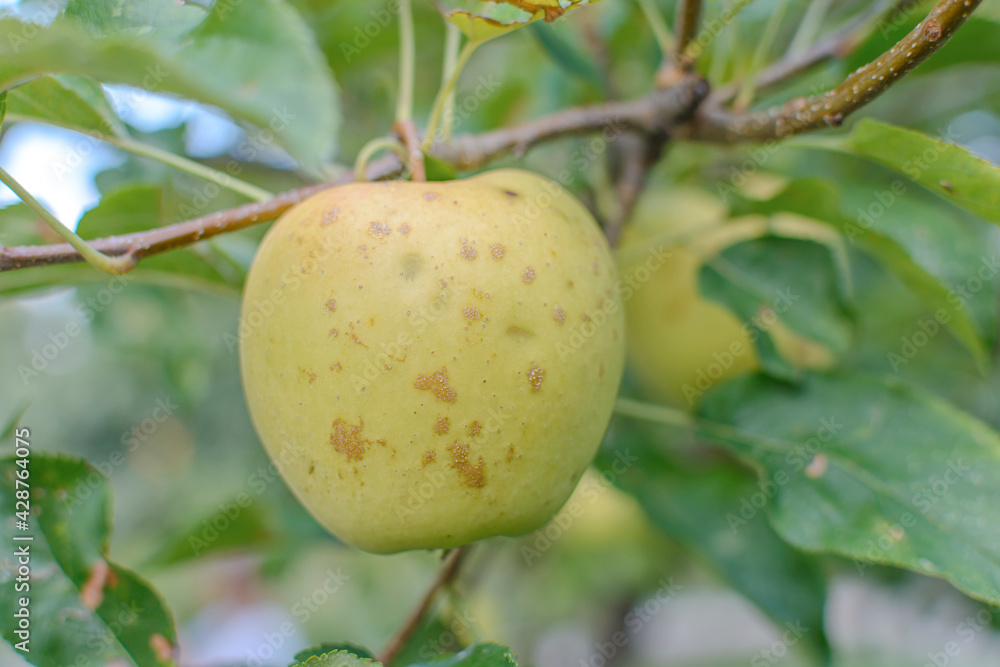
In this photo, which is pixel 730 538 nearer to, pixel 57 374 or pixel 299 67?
pixel 299 67

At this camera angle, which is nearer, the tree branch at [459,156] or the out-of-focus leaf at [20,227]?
the tree branch at [459,156]

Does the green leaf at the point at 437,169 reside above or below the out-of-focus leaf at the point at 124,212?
above

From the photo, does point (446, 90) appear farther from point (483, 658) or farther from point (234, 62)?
point (483, 658)

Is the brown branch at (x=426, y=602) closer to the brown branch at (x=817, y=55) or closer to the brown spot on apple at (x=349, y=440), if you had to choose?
the brown spot on apple at (x=349, y=440)

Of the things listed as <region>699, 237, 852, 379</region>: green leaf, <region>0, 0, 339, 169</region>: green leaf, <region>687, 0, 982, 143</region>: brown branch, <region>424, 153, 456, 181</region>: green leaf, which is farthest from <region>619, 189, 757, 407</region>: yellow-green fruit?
<region>0, 0, 339, 169</region>: green leaf

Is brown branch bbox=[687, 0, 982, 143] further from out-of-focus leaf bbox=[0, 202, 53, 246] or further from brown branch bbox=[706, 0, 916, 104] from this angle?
out-of-focus leaf bbox=[0, 202, 53, 246]

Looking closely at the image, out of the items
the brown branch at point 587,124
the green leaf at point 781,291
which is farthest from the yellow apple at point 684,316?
the brown branch at point 587,124

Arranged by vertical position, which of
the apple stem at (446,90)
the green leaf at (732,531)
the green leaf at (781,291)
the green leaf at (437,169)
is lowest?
the green leaf at (732,531)

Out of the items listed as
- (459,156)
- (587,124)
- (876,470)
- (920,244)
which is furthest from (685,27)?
(876,470)
